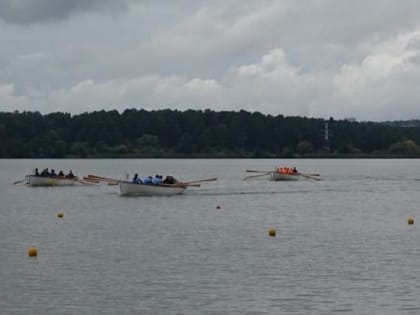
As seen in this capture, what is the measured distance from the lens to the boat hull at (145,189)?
2446 inches

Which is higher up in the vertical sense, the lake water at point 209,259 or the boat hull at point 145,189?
the boat hull at point 145,189

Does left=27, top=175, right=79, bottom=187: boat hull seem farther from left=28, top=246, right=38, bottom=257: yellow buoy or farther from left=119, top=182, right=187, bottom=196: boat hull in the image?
left=28, top=246, right=38, bottom=257: yellow buoy

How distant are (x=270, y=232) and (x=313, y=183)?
1979 inches

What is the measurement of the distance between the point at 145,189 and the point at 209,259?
30433 mm

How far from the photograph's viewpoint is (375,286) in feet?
88.2

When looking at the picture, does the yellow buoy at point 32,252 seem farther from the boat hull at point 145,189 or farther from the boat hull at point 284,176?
the boat hull at point 284,176

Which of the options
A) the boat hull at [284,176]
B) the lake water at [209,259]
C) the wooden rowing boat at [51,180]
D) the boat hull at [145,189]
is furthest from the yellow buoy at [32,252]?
the boat hull at [284,176]

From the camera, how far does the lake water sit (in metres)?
24.9

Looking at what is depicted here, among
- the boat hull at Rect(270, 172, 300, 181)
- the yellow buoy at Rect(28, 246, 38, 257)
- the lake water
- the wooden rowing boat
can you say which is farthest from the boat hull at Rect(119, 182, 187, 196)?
the yellow buoy at Rect(28, 246, 38, 257)

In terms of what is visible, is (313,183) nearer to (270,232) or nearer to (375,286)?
(270,232)

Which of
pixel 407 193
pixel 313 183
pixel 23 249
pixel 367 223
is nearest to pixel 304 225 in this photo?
pixel 367 223

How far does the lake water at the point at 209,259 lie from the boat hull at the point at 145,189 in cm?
185

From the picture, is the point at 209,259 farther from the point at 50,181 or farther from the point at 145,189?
the point at 50,181

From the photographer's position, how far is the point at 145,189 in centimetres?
6241
